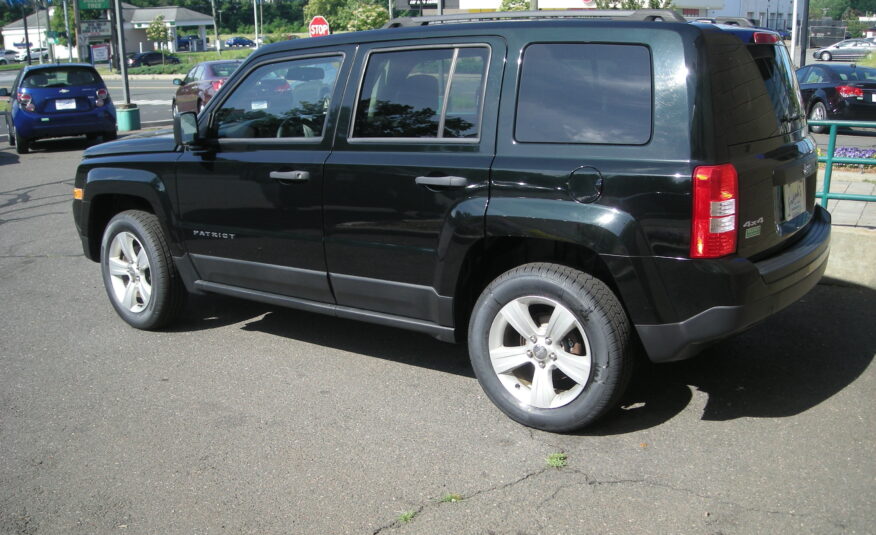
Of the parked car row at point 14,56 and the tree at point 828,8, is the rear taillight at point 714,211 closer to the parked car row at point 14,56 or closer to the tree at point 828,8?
the parked car row at point 14,56

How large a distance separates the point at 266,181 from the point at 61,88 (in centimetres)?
1344

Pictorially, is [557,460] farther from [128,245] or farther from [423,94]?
[128,245]

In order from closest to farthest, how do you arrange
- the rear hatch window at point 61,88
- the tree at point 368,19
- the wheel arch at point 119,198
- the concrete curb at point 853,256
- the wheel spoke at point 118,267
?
the wheel arch at point 119,198 < the wheel spoke at point 118,267 < the concrete curb at point 853,256 < the rear hatch window at point 61,88 < the tree at point 368,19

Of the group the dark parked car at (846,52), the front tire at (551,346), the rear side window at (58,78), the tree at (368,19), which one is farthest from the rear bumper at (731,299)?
the dark parked car at (846,52)

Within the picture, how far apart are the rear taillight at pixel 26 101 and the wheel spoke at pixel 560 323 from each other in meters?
15.0

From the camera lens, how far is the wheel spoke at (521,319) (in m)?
4.21

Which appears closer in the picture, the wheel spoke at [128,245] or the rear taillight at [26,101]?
the wheel spoke at [128,245]

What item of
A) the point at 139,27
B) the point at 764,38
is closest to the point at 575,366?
the point at 764,38

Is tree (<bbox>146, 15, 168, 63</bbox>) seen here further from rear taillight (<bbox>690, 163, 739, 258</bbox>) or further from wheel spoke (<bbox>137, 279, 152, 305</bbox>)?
rear taillight (<bbox>690, 163, 739, 258</bbox>)

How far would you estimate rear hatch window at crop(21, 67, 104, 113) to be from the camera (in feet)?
53.9

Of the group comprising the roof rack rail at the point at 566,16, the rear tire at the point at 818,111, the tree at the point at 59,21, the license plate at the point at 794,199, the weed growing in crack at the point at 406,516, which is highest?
the tree at the point at 59,21

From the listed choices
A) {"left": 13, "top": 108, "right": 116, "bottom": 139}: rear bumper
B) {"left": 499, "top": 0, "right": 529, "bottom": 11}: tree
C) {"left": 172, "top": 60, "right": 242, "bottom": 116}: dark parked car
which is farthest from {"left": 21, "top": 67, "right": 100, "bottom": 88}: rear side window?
{"left": 499, "top": 0, "right": 529, "bottom": 11}: tree

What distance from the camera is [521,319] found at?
421 centimetres

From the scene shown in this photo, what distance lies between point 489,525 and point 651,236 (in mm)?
1408
